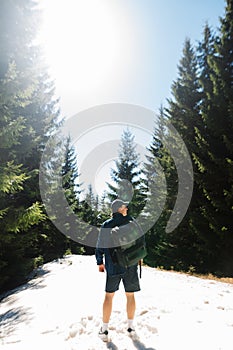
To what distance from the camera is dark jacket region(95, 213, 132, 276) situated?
13.0ft

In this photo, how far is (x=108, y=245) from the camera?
4.08m

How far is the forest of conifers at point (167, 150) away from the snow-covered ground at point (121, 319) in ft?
9.53

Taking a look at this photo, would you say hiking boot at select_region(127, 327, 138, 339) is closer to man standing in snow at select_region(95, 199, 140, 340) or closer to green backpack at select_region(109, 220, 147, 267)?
man standing in snow at select_region(95, 199, 140, 340)

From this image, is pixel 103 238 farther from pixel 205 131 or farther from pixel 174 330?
pixel 205 131

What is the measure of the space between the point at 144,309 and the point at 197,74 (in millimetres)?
17327

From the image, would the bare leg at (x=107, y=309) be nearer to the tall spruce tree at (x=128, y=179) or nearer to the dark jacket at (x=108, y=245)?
the dark jacket at (x=108, y=245)

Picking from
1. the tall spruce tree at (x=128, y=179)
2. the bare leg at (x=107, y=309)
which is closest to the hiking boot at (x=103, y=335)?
the bare leg at (x=107, y=309)

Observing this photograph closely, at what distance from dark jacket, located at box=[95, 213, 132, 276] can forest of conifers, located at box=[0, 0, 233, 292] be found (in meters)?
3.91

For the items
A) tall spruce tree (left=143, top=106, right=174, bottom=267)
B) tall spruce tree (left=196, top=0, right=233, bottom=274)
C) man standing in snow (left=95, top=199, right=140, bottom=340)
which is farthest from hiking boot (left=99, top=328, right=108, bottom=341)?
tall spruce tree (left=143, top=106, right=174, bottom=267)

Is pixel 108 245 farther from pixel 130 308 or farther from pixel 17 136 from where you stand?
pixel 17 136

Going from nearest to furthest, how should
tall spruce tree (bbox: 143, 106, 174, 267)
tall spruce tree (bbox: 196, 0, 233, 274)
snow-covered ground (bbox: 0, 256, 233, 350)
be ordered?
1. snow-covered ground (bbox: 0, 256, 233, 350)
2. tall spruce tree (bbox: 196, 0, 233, 274)
3. tall spruce tree (bbox: 143, 106, 174, 267)

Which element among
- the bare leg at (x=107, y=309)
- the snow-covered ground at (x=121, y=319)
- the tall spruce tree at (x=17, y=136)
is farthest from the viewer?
the tall spruce tree at (x=17, y=136)

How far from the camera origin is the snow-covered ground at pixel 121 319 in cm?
362

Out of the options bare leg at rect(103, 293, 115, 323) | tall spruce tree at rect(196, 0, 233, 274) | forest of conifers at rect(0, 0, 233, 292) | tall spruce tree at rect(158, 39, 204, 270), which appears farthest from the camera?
tall spruce tree at rect(158, 39, 204, 270)
